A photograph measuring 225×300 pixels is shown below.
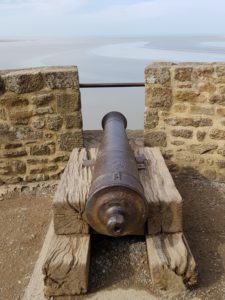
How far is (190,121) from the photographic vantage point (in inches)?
187

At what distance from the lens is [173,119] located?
477 centimetres

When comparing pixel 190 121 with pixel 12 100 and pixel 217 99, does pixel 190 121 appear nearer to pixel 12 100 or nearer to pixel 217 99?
pixel 217 99

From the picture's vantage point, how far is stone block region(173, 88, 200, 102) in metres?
4.66

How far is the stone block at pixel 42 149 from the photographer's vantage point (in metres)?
4.80

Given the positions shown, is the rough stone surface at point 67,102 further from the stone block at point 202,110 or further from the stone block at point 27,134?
the stone block at point 202,110

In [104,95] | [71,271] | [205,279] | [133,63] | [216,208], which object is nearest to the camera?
[71,271]

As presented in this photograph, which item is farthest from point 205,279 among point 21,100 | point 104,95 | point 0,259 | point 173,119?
point 104,95

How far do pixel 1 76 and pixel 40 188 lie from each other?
1.29 meters

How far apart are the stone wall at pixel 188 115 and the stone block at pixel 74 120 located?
29.1 inches

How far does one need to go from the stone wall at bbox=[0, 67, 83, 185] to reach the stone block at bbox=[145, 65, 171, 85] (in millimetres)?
767

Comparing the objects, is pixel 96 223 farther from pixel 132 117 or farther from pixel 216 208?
pixel 132 117

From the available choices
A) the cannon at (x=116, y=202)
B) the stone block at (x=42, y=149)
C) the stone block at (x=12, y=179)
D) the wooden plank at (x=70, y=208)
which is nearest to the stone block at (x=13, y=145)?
the stone block at (x=42, y=149)

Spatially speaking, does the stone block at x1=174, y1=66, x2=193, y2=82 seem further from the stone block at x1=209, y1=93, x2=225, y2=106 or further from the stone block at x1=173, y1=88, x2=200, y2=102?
the stone block at x1=209, y1=93, x2=225, y2=106

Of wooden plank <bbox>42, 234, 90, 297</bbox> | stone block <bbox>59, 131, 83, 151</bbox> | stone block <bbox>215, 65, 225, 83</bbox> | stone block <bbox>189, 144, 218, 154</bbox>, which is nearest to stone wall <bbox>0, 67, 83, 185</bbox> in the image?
stone block <bbox>59, 131, 83, 151</bbox>
